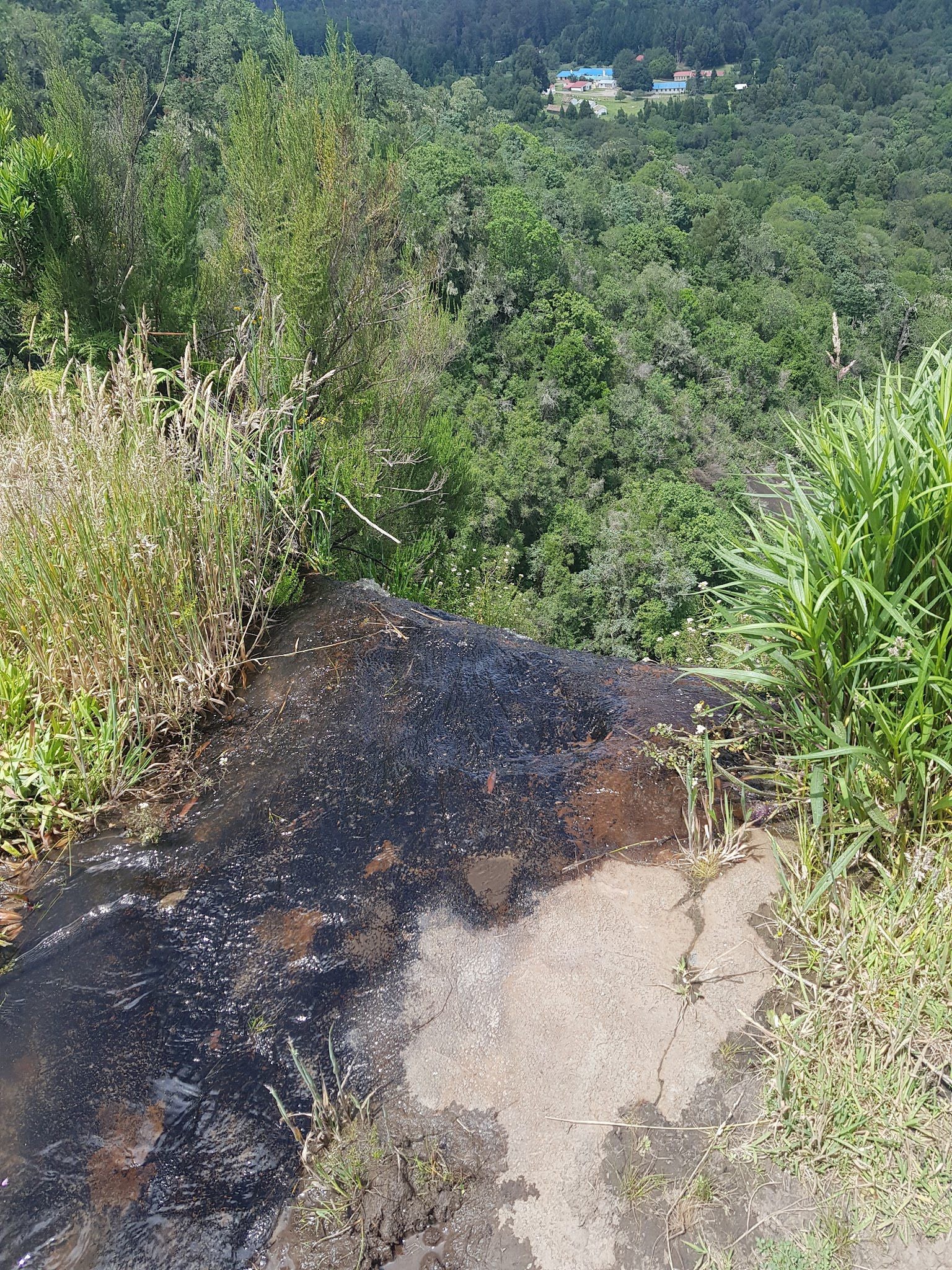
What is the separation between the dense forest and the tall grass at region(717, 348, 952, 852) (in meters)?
0.28

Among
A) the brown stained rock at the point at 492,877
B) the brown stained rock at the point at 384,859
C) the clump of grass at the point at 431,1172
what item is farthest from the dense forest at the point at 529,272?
the clump of grass at the point at 431,1172

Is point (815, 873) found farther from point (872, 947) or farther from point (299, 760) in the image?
point (299, 760)

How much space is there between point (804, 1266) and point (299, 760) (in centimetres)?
176

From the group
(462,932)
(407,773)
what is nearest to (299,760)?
(407,773)

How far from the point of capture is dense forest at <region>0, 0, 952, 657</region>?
4.81 m

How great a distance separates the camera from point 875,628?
197 cm

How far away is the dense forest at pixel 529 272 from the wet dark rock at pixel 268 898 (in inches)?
35.5

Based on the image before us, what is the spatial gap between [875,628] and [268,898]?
155 centimetres

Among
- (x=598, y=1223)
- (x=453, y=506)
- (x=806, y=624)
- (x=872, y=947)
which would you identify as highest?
(x=806, y=624)

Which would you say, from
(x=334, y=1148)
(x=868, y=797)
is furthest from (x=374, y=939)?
(x=868, y=797)

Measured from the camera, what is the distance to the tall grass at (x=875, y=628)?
1.95 m

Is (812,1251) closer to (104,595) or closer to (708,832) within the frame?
(708,832)

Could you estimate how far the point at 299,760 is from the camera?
2711mm

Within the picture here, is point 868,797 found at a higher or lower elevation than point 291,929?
higher
